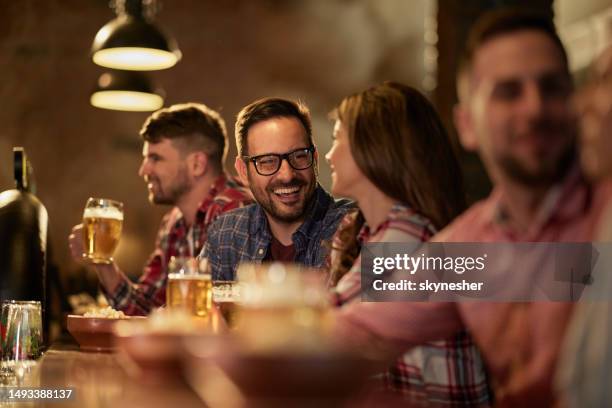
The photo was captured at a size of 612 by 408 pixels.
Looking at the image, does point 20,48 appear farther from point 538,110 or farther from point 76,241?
point 538,110

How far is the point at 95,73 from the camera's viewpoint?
263 inches

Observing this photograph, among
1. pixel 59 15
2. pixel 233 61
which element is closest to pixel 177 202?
pixel 233 61

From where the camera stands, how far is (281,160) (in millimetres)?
2490

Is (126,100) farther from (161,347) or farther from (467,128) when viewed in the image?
(161,347)

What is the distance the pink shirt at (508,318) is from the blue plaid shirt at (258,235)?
3.29ft

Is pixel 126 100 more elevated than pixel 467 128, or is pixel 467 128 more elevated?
pixel 126 100

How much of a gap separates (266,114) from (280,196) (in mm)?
242

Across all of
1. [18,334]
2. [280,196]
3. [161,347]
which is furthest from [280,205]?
[161,347]

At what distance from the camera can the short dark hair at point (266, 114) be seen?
2.53m

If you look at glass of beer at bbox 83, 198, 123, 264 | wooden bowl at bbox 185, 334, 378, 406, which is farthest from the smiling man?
wooden bowl at bbox 185, 334, 378, 406

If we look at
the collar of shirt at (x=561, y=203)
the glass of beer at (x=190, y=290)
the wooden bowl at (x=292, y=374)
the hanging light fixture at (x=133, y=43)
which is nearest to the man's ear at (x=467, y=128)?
the collar of shirt at (x=561, y=203)

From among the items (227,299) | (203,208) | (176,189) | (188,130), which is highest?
(188,130)

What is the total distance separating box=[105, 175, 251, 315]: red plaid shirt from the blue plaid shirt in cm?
29

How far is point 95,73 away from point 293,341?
6.11 metres
